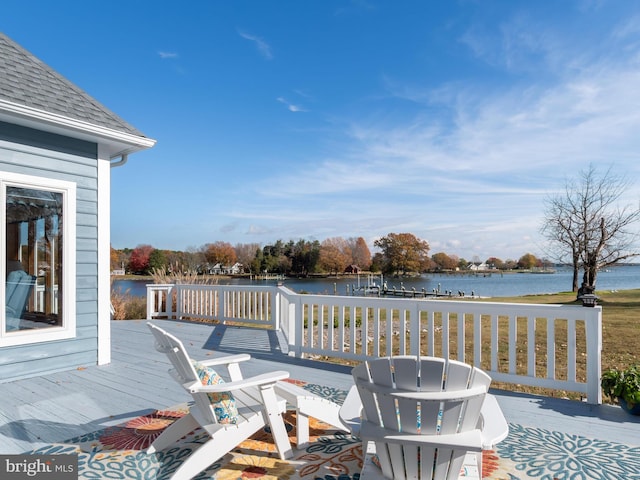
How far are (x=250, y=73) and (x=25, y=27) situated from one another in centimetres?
581

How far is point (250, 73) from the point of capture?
42.4ft

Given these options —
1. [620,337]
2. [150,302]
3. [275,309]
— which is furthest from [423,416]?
[620,337]

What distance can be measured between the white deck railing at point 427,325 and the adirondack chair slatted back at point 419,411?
169 cm

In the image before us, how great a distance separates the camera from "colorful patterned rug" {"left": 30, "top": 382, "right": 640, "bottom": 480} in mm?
2508

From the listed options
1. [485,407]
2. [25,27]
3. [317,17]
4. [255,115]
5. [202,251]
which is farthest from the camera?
[202,251]

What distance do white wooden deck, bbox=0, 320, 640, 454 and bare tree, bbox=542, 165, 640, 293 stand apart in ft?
65.6

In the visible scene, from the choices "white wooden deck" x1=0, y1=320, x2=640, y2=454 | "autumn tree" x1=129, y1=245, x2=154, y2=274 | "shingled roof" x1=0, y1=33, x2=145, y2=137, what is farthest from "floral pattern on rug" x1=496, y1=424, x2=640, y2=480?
"autumn tree" x1=129, y1=245, x2=154, y2=274

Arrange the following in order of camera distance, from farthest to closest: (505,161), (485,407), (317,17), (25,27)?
(505,161) < (317,17) < (25,27) < (485,407)

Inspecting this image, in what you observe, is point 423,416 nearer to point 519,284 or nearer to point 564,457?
point 564,457

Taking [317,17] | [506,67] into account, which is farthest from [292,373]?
[506,67]

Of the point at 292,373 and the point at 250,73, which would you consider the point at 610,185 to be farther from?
the point at 292,373

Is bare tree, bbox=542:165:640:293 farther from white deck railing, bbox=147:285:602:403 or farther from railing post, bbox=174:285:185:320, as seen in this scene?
railing post, bbox=174:285:185:320

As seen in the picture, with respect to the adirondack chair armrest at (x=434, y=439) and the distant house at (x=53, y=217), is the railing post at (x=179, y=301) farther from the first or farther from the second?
the adirondack chair armrest at (x=434, y=439)

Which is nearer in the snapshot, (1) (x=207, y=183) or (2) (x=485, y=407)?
(2) (x=485, y=407)
